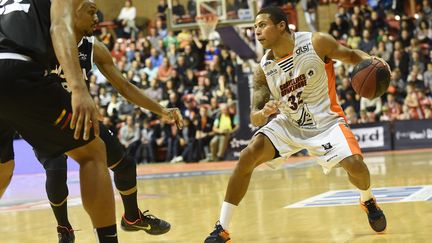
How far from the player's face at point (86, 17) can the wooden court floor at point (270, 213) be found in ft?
7.36

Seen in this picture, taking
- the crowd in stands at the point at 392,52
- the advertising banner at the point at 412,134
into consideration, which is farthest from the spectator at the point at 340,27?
the advertising banner at the point at 412,134

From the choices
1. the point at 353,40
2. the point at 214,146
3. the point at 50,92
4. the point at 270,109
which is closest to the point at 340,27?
the point at 353,40

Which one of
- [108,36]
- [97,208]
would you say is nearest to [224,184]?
[97,208]

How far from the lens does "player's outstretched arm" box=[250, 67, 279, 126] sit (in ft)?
18.2

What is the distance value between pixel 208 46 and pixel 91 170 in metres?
16.0

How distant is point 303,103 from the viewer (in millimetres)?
6102

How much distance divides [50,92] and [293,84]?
8.37 feet

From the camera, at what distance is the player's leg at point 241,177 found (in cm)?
563

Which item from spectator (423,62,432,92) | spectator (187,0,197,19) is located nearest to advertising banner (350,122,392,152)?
spectator (423,62,432,92)

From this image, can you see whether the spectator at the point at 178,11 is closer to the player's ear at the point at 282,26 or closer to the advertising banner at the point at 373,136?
the advertising banner at the point at 373,136

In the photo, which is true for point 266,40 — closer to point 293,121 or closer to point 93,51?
point 293,121

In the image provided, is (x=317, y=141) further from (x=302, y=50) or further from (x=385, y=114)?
(x=385, y=114)

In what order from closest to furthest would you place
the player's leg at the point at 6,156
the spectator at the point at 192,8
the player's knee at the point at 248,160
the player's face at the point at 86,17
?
the player's face at the point at 86,17
the player's leg at the point at 6,156
the player's knee at the point at 248,160
the spectator at the point at 192,8

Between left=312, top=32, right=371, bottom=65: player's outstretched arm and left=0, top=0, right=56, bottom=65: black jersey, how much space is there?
2568 mm
